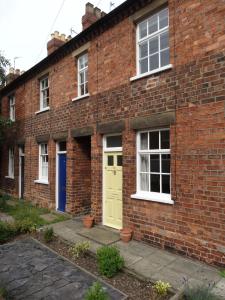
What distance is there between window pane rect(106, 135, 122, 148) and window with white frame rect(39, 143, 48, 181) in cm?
455

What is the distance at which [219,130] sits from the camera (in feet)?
17.8

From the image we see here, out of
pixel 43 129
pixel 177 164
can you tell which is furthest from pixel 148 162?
pixel 43 129

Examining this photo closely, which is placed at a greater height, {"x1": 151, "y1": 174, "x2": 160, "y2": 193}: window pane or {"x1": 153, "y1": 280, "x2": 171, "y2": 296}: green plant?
{"x1": 151, "y1": 174, "x2": 160, "y2": 193}: window pane

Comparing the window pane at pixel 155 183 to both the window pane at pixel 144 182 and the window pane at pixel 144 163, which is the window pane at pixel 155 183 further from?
the window pane at pixel 144 163

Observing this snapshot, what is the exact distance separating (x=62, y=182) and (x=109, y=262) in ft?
19.2

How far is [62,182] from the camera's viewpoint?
35.0 ft

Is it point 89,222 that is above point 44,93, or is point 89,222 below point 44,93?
below

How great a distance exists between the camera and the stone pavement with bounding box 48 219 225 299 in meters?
Result: 4.86

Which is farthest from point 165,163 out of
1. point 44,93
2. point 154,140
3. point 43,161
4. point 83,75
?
point 44,93

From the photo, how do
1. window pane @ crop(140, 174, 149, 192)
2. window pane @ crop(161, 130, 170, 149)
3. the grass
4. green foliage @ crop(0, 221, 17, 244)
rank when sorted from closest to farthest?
window pane @ crop(161, 130, 170, 149)
window pane @ crop(140, 174, 149, 192)
green foliage @ crop(0, 221, 17, 244)
the grass

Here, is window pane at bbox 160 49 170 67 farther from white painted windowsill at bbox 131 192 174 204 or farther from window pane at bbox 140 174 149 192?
white painted windowsill at bbox 131 192 174 204

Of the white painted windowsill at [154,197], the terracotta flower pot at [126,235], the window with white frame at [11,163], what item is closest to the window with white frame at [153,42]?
the white painted windowsill at [154,197]

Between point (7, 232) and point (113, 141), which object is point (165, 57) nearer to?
point (113, 141)

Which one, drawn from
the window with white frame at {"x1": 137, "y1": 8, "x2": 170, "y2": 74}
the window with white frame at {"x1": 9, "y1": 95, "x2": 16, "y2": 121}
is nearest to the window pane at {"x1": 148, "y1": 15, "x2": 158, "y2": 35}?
the window with white frame at {"x1": 137, "y1": 8, "x2": 170, "y2": 74}
